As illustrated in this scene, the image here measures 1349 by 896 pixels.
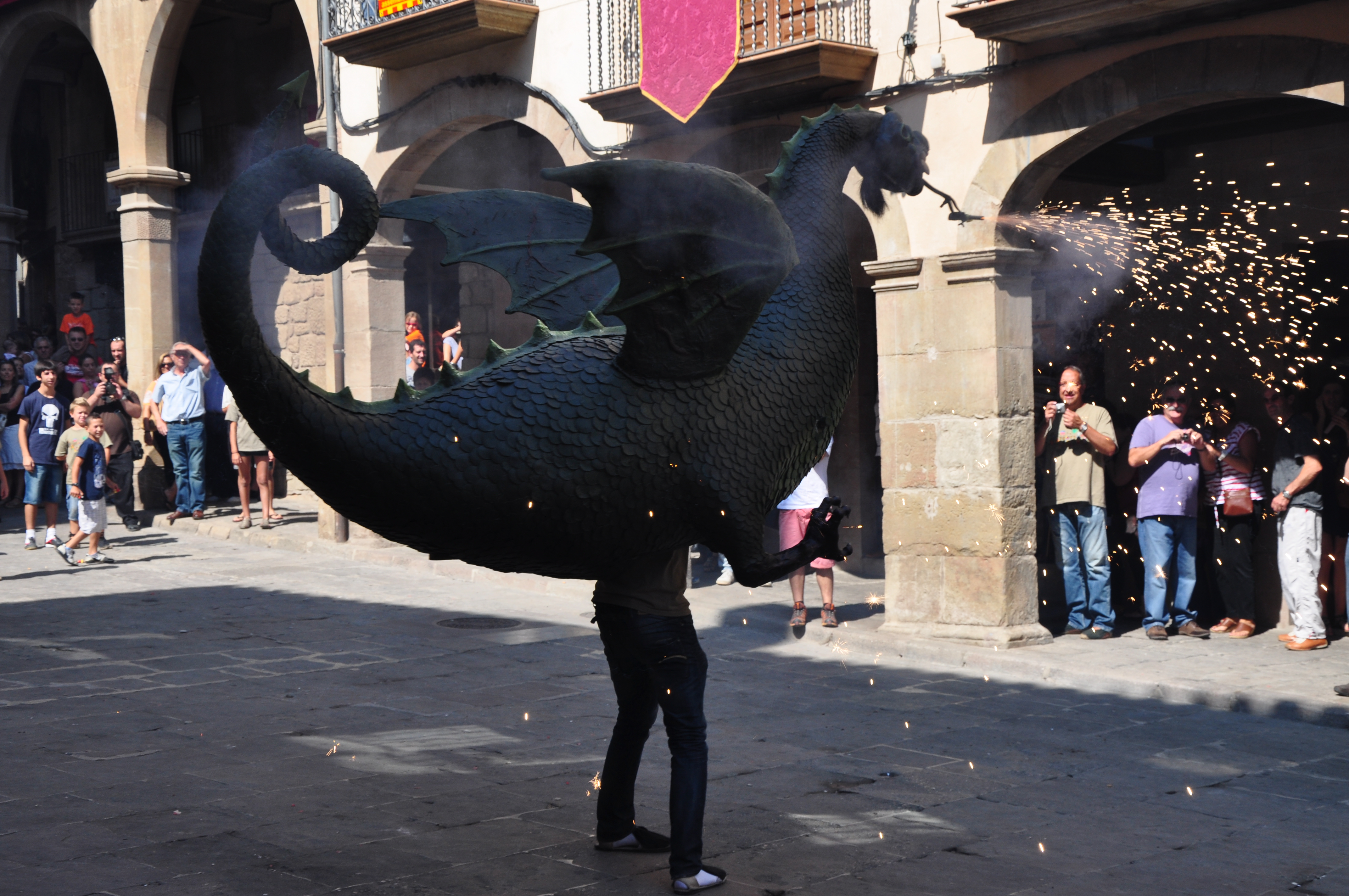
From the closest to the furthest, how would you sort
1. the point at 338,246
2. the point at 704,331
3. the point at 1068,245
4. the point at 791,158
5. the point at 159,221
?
the point at 338,246 < the point at 704,331 < the point at 791,158 < the point at 1068,245 < the point at 159,221

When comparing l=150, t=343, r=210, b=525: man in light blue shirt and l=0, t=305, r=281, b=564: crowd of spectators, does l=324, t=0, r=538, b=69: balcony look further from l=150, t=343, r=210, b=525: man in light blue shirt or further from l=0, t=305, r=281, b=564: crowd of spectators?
l=150, t=343, r=210, b=525: man in light blue shirt

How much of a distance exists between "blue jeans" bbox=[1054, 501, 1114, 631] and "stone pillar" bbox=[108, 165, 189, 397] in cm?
1088

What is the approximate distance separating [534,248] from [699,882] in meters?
2.05

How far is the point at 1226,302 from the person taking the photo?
1054cm

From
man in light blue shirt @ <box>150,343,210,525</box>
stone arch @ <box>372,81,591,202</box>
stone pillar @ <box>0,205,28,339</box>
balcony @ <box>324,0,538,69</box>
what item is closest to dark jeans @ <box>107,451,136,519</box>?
man in light blue shirt @ <box>150,343,210,525</box>

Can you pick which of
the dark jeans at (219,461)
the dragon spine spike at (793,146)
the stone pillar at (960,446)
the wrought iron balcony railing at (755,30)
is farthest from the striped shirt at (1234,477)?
the dark jeans at (219,461)

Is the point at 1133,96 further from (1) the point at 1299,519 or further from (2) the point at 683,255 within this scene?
(2) the point at 683,255

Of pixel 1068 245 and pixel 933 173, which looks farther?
pixel 1068 245

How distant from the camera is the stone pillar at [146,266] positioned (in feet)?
53.3

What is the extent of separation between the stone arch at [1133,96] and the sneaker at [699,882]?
5593 millimetres

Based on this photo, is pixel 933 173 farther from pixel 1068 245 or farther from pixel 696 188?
pixel 696 188

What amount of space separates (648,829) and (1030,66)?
18.9ft

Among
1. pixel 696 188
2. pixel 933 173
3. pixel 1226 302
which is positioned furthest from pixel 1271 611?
pixel 696 188

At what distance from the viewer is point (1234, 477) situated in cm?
936
